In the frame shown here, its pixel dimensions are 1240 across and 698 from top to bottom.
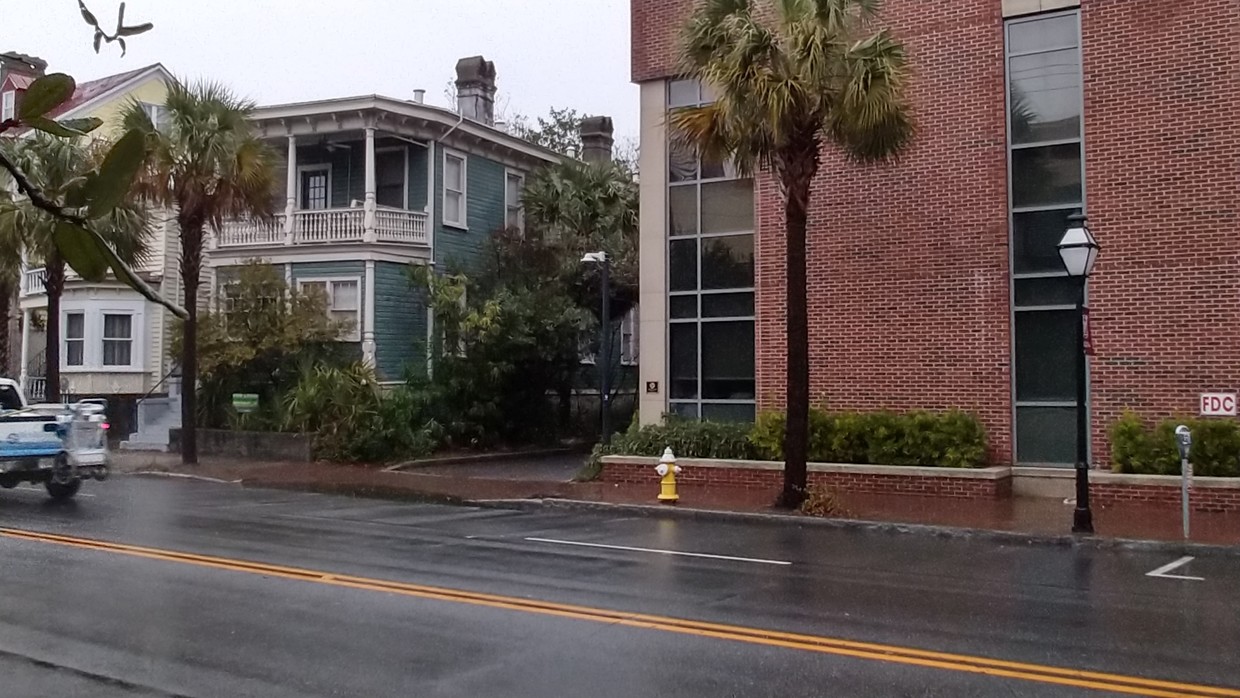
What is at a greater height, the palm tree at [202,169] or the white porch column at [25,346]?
the palm tree at [202,169]

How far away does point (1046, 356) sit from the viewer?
18.1 metres

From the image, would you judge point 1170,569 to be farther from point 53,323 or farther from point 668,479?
point 53,323

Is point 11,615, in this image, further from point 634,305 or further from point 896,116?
point 634,305

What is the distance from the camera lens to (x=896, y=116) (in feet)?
50.5

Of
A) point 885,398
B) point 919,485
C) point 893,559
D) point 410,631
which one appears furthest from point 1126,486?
point 410,631

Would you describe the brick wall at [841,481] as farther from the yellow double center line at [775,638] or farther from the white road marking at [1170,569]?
the yellow double center line at [775,638]

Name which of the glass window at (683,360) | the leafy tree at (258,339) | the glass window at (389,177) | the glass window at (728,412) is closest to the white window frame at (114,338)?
the leafy tree at (258,339)

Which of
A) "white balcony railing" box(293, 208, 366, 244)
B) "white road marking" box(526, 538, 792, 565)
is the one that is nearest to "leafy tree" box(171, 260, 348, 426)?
"white balcony railing" box(293, 208, 366, 244)

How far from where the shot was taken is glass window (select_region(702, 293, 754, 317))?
20.8 m

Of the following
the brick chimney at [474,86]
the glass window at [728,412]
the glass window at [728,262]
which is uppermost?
the brick chimney at [474,86]

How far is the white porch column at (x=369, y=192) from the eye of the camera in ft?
88.7

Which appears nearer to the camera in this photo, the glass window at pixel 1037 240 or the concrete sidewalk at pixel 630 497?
the concrete sidewalk at pixel 630 497

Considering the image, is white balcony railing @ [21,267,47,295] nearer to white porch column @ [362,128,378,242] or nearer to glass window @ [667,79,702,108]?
white porch column @ [362,128,378,242]

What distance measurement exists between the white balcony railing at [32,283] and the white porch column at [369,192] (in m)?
9.93
